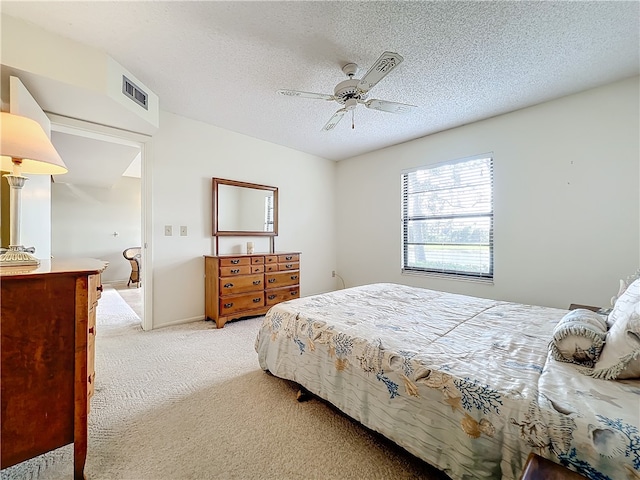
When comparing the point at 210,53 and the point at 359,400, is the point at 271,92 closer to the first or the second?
the point at 210,53

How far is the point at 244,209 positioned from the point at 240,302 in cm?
133

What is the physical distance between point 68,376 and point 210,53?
2.26m

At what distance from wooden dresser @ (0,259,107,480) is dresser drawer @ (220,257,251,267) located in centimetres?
201

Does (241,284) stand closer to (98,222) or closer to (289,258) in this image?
(289,258)

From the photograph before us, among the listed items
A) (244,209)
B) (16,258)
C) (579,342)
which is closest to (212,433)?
(16,258)

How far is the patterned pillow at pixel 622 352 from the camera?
917mm

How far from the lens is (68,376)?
1121 mm

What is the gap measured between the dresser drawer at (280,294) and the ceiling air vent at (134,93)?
8.19ft

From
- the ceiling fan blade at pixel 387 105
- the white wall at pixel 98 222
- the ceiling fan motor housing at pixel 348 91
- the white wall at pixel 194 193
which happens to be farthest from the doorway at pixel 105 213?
the ceiling fan blade at pixel 387 105

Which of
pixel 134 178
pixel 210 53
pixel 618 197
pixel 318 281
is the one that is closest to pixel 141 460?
pixel 210 53

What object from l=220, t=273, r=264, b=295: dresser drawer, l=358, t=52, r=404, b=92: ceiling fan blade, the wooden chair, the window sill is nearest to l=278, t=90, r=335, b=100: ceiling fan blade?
l=358, t=52, r=404, b=92: ceiling fan blade

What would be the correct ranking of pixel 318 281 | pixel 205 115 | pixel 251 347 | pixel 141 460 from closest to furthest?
pixel 141 460
pixel 251 347
pixel 205 115
pixel 318 281

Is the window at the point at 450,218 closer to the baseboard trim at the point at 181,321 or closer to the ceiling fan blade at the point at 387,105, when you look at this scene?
the ceiling fan blade at the point at 387,105

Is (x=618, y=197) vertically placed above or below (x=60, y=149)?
below
